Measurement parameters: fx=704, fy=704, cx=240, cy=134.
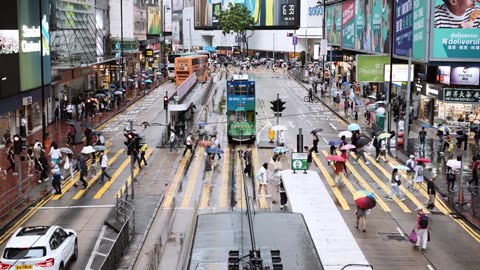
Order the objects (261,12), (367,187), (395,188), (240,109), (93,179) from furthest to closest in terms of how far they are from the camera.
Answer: (261,12) → (240,109) → (93,179) → (367,187) → (395,188)

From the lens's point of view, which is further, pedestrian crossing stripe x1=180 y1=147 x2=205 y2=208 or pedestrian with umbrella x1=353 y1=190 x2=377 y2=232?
pedestrian crossing stripe x1=180 y1=147 x2=205 y2=208

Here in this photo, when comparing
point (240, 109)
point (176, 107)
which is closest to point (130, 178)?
point (176, 107)

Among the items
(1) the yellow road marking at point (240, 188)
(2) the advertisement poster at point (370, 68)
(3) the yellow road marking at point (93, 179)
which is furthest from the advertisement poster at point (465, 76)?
(3) the yellow road marking at point (93, 179)

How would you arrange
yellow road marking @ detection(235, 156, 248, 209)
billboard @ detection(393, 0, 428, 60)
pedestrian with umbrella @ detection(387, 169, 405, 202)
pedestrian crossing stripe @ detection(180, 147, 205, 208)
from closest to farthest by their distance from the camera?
yellow road marking @ detection(235, 156, 248, 209)
pedestrian with umbrella @ detection(387, 169, 405, 202)
pedestrian crossing stripe @ detection(180, 147, 205, 208)
billboard @ detection(393, 0, 428, 60)

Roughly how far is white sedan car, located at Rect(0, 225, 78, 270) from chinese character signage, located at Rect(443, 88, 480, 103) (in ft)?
97.3

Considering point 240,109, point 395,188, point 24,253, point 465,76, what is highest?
point 465,76

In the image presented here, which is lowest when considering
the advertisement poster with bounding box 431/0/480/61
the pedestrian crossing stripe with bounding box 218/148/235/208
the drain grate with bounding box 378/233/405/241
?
the drain grate with bounding box 378/233/405/241

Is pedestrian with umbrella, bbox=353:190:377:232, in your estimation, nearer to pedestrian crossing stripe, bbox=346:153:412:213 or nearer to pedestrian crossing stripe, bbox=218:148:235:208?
pedestrian crossing stripe, bbox=346:153:412:213

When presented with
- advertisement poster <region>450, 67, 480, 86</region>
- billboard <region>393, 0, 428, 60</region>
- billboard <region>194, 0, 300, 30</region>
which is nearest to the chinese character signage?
advertisement poster <region>450, 67, 480, 86</region>

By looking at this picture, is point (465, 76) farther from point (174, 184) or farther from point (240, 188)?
point (174, 184)

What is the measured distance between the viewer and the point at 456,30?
42.1 m

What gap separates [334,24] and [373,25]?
2633 cm

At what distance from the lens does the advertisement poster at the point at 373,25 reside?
57344mm

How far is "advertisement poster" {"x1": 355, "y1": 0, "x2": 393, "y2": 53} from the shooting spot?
57.3 m
